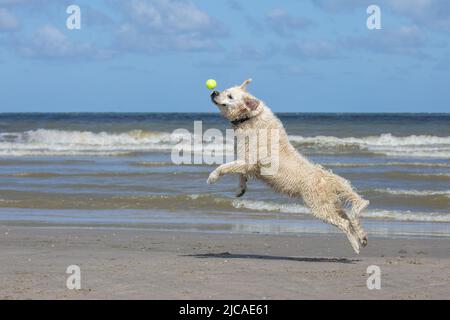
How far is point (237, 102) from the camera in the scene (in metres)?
9.27

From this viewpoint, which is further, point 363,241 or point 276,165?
point 363,241

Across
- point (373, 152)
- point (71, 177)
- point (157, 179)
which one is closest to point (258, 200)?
point (157, 179)

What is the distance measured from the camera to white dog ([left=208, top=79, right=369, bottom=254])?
30.5 ft

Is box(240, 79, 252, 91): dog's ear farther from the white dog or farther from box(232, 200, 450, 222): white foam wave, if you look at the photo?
box(232, 200, 450, 222): white foam wave

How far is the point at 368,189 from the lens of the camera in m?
17.1

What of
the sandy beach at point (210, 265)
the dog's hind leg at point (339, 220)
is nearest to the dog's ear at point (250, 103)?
the dog's hind leg at point (339, 220)

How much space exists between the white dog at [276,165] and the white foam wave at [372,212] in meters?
4.88

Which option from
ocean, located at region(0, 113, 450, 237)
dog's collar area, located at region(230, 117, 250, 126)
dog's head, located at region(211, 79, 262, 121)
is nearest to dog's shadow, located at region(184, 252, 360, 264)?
dog's collar area, located at region(230, 117, 250, 126)

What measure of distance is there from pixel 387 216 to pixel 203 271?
6.72 metres

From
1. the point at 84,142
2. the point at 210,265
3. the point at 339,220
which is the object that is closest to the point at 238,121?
the point at 339,220

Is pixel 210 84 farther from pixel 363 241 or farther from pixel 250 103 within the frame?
pixel 363 241

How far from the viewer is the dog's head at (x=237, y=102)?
30.4 ft

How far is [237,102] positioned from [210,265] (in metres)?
1.85
